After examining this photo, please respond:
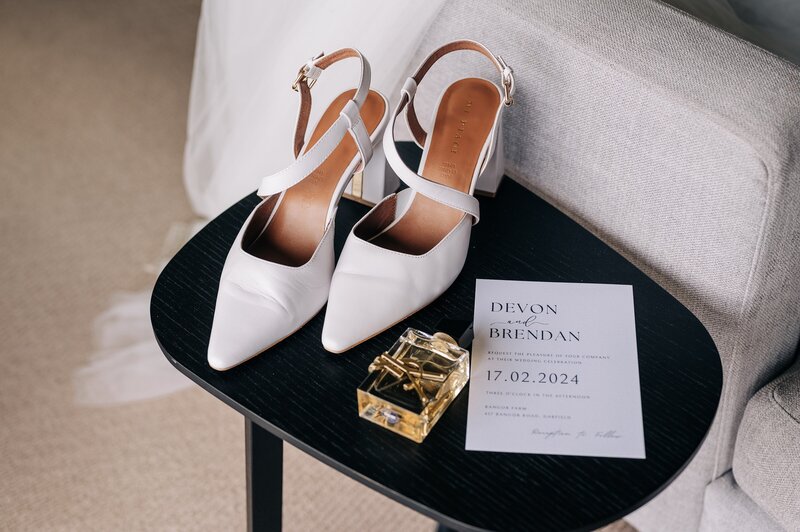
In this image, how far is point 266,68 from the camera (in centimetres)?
104

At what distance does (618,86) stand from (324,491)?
0.63 metres

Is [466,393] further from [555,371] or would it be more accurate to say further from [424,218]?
[424,218]

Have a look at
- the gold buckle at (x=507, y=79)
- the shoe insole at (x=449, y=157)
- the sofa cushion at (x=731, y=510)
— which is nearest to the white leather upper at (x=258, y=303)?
the shoe insole at (x=449, y=157)

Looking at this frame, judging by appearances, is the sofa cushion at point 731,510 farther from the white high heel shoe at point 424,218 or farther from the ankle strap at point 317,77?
the ankle strap at point 317,77

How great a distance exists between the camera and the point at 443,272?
0.71 meters

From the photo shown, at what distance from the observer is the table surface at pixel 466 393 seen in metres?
0.56

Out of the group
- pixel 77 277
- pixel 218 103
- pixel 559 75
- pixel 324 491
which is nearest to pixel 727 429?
pixel 559 75

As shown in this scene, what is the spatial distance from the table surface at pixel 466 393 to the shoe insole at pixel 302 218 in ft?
0.11

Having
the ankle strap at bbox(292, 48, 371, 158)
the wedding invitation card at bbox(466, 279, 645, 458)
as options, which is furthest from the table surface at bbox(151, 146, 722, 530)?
the ankle strap at bbox(292, 48, 371, 158)

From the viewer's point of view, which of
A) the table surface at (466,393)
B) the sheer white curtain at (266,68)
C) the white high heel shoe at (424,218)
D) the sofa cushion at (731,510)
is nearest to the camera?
the table surface at (466,393)

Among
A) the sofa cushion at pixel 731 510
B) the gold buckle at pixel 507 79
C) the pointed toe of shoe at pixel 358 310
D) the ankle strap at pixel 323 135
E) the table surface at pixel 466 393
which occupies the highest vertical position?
the gold buckle at pixel 507 79

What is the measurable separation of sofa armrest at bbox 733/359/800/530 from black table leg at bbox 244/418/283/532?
1.44ft

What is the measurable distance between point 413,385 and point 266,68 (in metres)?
0.59

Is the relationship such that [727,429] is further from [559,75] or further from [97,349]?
[97,349]
